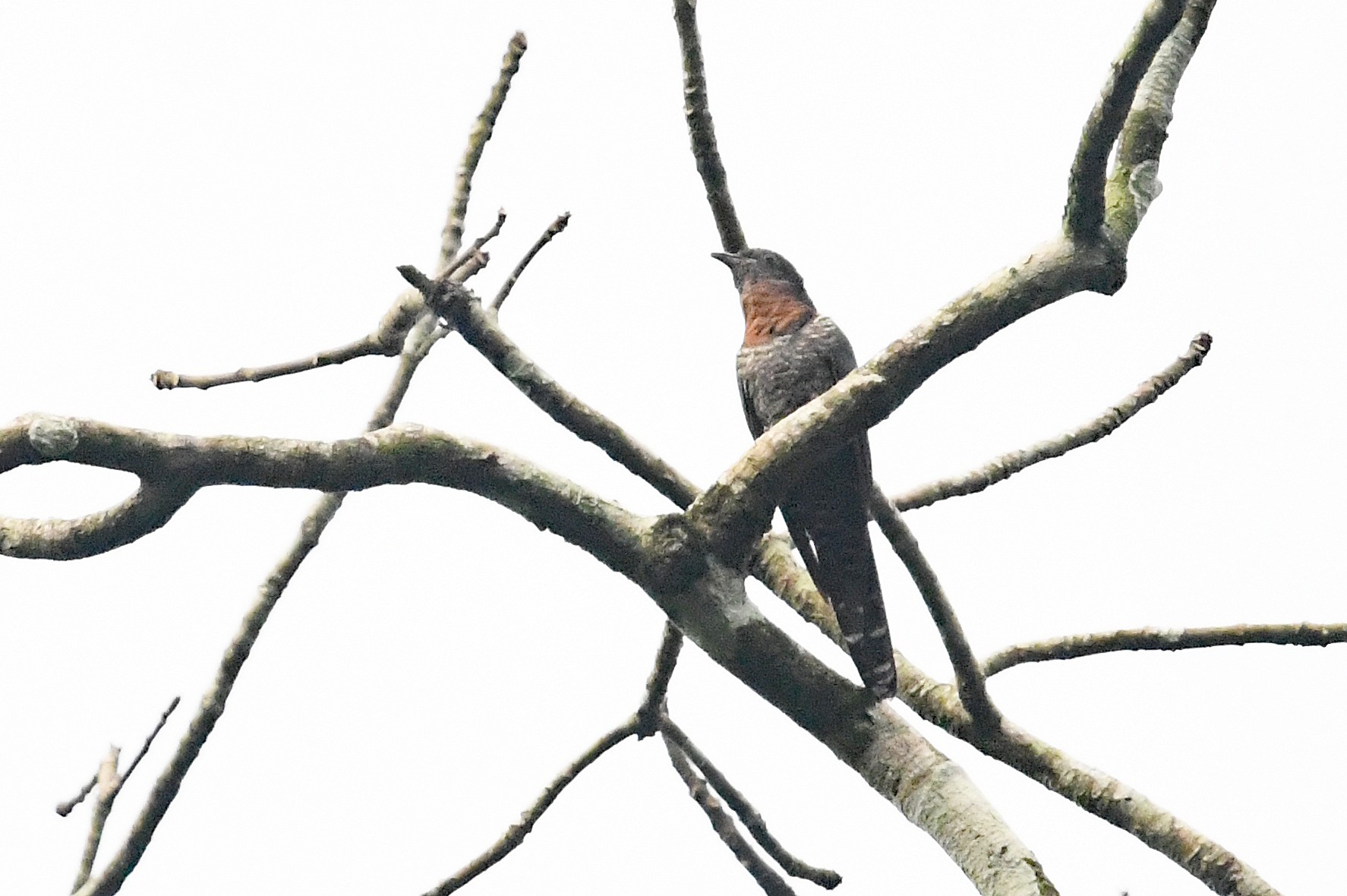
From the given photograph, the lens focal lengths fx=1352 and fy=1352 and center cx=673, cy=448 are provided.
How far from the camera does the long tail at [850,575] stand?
412cm

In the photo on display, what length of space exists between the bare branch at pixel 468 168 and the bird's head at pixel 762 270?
188cm

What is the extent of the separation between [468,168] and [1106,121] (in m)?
1.86

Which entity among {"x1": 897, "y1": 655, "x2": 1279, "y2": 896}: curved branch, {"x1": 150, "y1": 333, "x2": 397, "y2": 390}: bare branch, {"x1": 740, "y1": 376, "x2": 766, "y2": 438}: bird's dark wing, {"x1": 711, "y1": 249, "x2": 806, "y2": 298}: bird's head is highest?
{"x1": 711, "y1": 249, "x2": 806, "y2": 298}: bird's head

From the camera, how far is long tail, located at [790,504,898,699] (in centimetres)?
412

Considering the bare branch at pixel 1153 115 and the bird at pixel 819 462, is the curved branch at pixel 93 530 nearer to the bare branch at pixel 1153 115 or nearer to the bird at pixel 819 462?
the bird at pixel 819 462

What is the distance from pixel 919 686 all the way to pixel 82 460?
2307 millimetres

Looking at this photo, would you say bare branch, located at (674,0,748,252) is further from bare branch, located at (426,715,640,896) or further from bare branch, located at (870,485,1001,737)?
bare branch, located at (426,715,640,896)

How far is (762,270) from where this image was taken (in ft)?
19.1

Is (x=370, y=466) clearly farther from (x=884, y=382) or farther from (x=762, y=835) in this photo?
(x=762, y=835)

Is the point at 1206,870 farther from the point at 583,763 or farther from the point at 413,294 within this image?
the point at 413,294

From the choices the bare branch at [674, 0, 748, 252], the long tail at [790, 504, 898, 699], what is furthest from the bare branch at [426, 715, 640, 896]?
the bare branch at [674, 0, 748, 252]

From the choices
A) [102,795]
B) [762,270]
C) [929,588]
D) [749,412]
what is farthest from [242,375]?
[762,270]

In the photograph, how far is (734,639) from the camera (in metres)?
3.04

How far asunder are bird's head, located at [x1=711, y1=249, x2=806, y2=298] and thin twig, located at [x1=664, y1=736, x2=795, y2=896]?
2.26m
